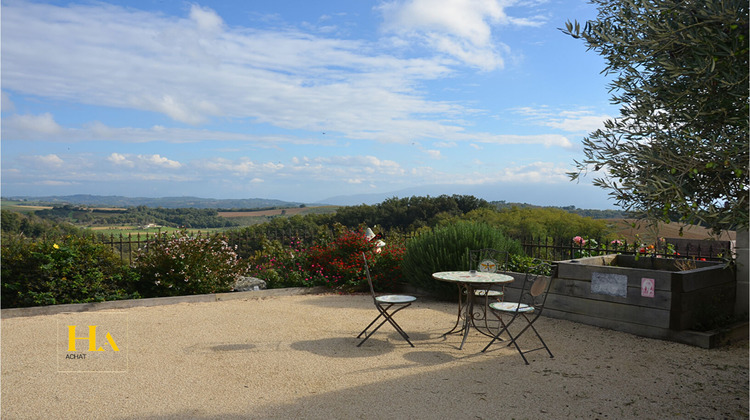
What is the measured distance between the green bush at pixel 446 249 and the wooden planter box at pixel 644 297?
163 centimetres

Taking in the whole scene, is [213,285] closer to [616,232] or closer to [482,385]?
[482,385]

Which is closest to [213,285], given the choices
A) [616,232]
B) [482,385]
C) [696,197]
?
[482,385]

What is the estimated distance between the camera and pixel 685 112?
3.35 m

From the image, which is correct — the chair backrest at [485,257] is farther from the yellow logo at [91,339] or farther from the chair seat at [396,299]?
the yellow logo at [91,339]

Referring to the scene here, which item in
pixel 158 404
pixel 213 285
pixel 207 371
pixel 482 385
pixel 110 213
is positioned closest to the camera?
pixel 158 404

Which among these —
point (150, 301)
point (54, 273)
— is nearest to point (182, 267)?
point (150, 301)

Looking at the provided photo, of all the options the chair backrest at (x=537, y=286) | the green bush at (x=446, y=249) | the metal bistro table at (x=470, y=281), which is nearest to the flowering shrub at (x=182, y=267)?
the green bush at (x=446, y=249)

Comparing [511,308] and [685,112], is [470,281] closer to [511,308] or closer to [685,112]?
[511,308]

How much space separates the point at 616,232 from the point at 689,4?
169 cm

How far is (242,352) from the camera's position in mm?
5273

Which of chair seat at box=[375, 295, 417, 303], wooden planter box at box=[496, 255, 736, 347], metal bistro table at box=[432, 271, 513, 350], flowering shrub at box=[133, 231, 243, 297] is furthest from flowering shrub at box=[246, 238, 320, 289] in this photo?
wooden planter box at box=[496, 255, 736, 347]

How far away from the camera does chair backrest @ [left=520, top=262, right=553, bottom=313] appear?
4984 mm

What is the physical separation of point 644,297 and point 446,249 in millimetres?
3095

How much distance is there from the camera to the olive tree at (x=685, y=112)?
9.86 feet
